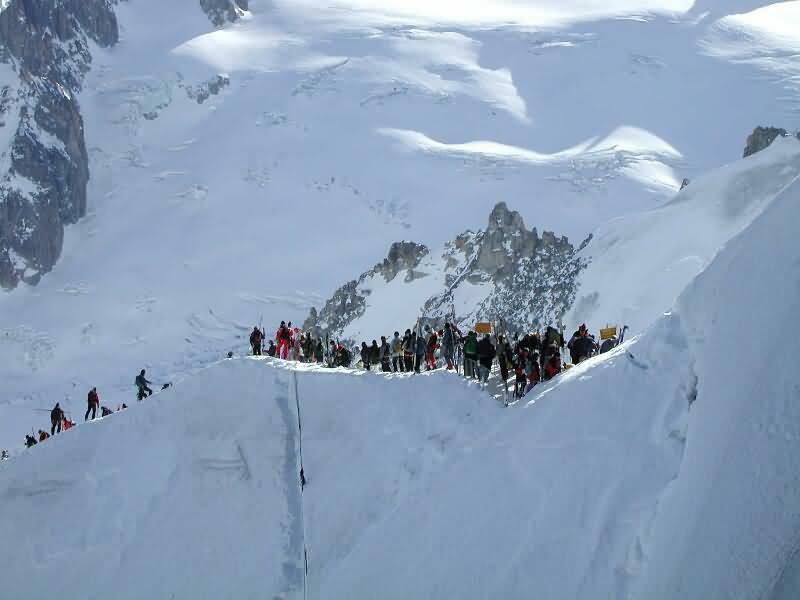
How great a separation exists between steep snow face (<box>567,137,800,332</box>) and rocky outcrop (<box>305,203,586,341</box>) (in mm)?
1705

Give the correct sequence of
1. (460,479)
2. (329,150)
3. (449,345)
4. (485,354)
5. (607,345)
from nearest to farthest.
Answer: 1. (460,479)
2. (485,354)
3. (449,345)
4. (607,345)
5. (329,150)

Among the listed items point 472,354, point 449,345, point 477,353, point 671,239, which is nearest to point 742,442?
point 477,353

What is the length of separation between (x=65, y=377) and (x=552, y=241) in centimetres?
5720

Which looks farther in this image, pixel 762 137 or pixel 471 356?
pixel 762 137

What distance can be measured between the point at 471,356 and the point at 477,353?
30 centimetres

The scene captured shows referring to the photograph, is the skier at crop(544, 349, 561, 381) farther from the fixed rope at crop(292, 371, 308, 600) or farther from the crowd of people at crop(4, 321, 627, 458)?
the fixed rope at crop(292, 371, 308, 600)

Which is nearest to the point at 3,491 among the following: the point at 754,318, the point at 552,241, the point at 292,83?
the point at 754,318

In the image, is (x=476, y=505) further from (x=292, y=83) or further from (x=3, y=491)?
(x=292, y=83)

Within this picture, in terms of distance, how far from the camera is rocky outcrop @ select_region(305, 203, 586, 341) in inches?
2472

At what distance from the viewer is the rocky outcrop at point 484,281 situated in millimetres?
62781

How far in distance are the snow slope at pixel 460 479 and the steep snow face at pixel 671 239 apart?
964 inches

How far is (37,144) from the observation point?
164 meters

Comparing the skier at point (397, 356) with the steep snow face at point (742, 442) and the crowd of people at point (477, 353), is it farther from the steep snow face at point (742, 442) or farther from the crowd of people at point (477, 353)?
the steep snow face at point (742, 442)

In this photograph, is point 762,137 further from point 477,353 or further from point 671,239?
point 477,353
